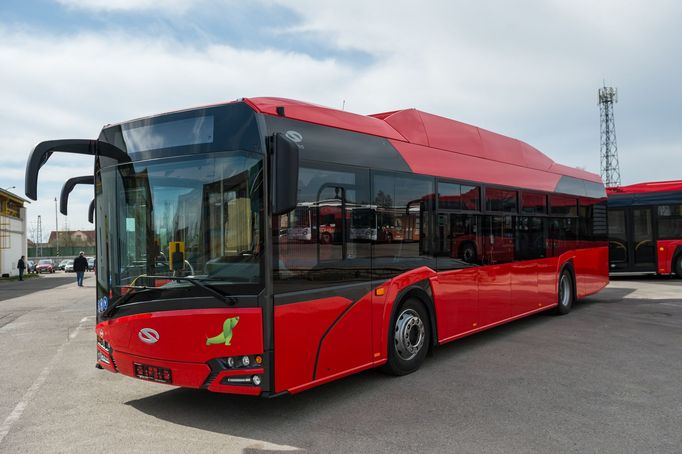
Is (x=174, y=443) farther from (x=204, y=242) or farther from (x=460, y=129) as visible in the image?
(x=460, y=129)

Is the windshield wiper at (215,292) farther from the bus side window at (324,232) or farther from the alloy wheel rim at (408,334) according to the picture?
the alloy wheel rim at (408,334)

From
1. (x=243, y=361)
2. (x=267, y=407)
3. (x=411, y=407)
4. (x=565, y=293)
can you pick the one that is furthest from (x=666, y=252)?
(x=243, y=361)

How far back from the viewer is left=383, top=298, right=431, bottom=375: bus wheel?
6250 mm

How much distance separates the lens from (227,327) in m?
4.61

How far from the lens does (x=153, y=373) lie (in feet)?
16.1

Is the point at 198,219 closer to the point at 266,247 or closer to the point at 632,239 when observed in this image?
the point at 266,247

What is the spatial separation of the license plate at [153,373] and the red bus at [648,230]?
57.2ft

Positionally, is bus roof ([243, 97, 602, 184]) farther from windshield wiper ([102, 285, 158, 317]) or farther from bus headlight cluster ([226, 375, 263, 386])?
bus headlight cluster ([226, 375, 263, 386])

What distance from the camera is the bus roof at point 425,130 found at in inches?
211

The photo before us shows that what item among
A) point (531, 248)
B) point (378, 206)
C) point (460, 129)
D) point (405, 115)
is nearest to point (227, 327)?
point (378, 206)

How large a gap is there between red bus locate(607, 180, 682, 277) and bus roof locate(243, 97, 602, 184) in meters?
9.10

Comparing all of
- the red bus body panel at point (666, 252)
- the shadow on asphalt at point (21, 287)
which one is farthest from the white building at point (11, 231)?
the red bus body panel at point (666, 252)

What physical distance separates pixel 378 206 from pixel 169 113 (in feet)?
7.66

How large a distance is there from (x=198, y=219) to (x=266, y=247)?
638 mm
